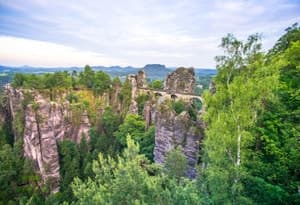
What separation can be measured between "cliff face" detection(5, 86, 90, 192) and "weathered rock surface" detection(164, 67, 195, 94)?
18.1 meters

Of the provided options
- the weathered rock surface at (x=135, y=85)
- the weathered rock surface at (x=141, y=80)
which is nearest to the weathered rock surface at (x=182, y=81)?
the weathered rock surface at (x=135, y=85)

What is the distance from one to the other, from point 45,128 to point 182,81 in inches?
986

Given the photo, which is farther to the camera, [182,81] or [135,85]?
[135,85]

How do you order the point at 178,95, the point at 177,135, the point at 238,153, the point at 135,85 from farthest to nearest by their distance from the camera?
the point at 135,85, the point at 178,95, the point at 177,135, the point at 238,153

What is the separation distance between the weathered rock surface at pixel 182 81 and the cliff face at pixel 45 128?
59.3ft

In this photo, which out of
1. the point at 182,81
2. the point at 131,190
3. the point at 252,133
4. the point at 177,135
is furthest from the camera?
the point at 182,81

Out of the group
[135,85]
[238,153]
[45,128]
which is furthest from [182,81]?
[238,153]

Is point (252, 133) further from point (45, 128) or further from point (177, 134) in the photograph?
point (45, 128)

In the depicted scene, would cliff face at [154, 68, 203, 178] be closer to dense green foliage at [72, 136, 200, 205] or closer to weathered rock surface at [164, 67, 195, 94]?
weathered rock surface at [164, 67, 195, 94]

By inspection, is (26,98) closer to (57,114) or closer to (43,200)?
(57,114)

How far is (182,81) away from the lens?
141ft

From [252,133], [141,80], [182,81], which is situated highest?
[182,81]

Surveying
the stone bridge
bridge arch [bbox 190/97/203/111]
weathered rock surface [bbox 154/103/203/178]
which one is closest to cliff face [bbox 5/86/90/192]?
the stone bridge

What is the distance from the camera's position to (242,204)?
13.4 metres
